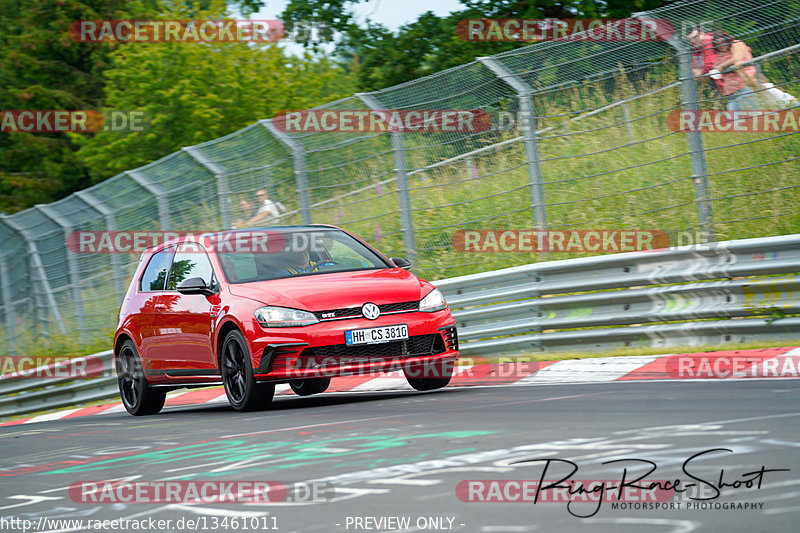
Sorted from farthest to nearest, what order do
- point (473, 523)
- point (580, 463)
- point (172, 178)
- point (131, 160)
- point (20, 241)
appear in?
point (131, 160) < point (20, 241) < point (172, 178) < point (580, 463) < point (473, 523)

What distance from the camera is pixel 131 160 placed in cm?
4328

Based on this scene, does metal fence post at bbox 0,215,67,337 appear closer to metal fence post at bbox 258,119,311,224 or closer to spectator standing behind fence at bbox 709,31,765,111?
metal fence post at bbox 258,119,311,224

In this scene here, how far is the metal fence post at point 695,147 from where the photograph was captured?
992 centimetres

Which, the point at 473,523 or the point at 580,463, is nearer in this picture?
the point at 473,523

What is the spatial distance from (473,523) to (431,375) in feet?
18.0

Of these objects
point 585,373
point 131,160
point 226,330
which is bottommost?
point 585,373

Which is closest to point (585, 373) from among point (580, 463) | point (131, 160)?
point (580, 463)

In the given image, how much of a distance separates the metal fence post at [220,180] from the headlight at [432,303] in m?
6.66

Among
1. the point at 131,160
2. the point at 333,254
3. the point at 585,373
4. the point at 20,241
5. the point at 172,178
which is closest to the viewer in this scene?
the point at 585,373

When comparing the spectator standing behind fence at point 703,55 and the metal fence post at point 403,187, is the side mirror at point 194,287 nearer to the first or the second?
the metal fence post at point 403,187

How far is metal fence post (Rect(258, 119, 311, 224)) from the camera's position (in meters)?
14.0

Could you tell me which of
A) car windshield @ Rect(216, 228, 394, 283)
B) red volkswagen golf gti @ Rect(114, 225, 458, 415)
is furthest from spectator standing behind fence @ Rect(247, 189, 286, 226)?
car windshield @ Rect(216, 228, 394, 283)

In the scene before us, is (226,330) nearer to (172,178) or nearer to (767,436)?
(767,436)

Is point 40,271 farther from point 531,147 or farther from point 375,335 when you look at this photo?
point 375,335
